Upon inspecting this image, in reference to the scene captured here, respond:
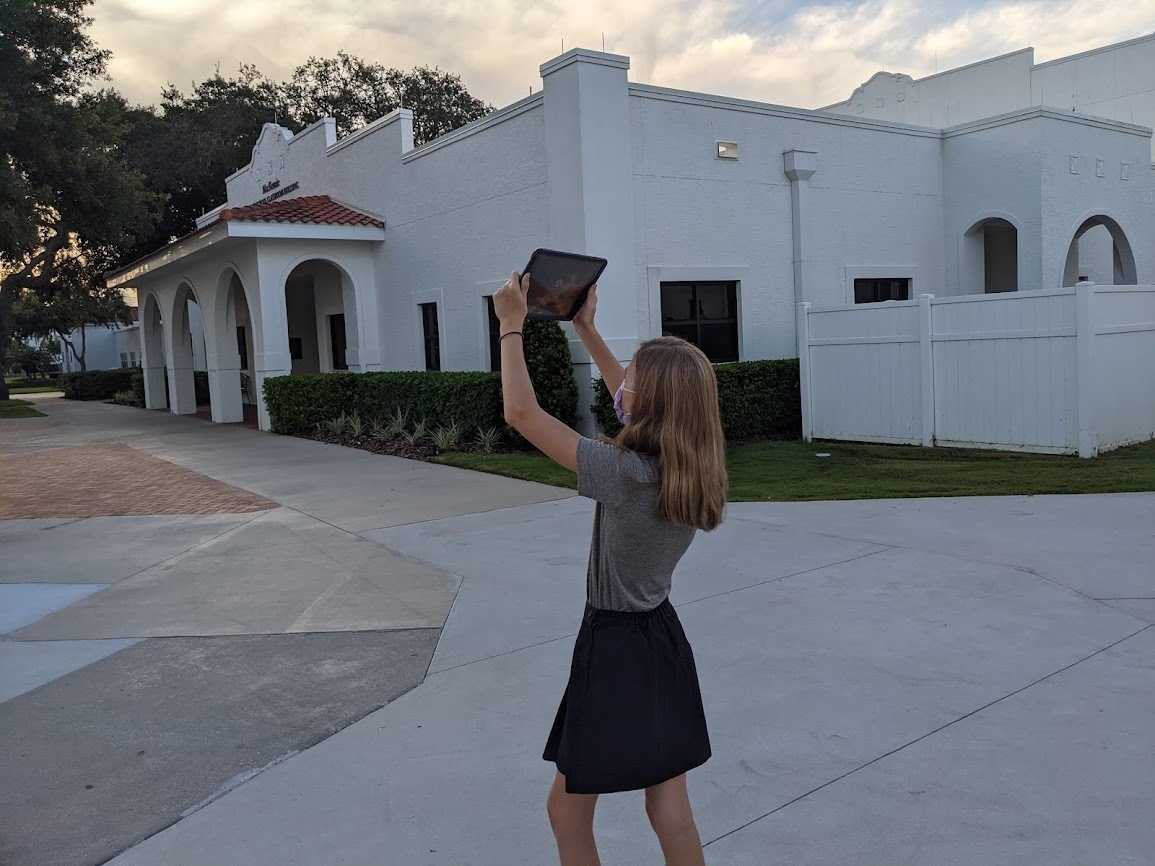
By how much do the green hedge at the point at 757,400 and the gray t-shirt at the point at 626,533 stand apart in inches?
407

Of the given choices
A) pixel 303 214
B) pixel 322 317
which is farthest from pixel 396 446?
pixel 322 317

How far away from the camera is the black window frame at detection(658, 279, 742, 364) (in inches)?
548

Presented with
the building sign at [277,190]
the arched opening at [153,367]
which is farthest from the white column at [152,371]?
the building sign at [277,190]

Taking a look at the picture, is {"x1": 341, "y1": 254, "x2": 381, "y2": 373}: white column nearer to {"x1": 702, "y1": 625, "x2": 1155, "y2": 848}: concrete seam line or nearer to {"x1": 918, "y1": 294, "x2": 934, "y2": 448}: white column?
{"x1": 918, "y1": 294, "x2": 934, "y2": 448}: white column

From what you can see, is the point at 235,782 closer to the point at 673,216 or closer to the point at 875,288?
the point at 673,216

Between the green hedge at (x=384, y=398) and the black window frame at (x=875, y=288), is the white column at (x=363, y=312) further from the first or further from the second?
the black window frame at (x=875, y=288)

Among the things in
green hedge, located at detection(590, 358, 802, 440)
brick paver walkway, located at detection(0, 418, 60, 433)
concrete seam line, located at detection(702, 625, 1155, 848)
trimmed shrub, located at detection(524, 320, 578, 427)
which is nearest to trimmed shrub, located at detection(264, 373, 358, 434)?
trimmed shrub, located at detection(524, 320, 578, 427)

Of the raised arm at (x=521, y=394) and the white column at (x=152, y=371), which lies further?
the white column at (x=152, y=371)

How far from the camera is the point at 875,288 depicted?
16344 mm

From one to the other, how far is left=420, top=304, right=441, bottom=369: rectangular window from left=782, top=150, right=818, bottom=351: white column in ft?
20.5

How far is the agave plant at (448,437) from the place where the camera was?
13.1 m

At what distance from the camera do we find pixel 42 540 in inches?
332

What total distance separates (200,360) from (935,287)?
26130mm

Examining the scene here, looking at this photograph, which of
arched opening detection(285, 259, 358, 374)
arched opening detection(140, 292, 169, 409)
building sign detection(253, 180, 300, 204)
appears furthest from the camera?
arched opening detection(140, 292, 169, 409)
